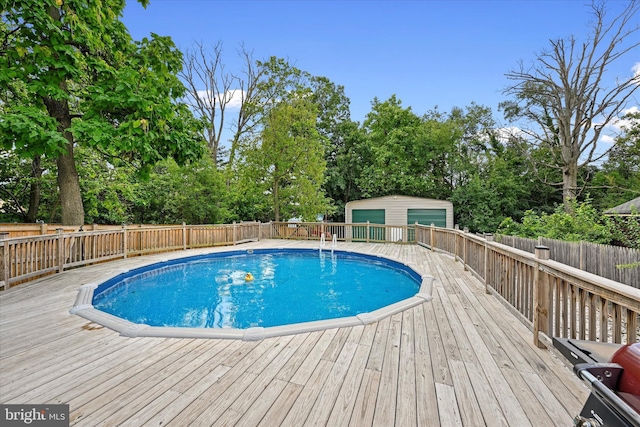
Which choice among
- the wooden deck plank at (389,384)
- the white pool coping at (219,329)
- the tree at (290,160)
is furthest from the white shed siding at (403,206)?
the wooden deck plank at (389,384)

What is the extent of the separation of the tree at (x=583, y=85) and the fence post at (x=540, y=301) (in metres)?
11.8

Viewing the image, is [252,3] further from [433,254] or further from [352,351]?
[352,351]

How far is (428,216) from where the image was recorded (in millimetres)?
13891

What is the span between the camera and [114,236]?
7.44m

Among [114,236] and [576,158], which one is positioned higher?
[576,158]

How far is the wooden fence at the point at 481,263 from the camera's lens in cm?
202

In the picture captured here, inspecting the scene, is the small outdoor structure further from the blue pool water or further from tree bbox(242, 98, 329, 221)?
the blue pool water

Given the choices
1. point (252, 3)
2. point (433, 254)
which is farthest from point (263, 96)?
point (433, 254)

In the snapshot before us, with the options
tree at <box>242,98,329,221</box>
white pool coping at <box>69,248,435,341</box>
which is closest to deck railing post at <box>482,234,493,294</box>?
white pool coping at <box>69,248,435,341</box>

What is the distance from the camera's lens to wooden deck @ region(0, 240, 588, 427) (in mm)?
1766

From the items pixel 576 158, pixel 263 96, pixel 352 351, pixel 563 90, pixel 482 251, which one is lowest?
pixel 352 351

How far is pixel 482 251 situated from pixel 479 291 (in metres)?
0.75

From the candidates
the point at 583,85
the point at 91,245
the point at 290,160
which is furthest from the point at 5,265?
the point at 583,85

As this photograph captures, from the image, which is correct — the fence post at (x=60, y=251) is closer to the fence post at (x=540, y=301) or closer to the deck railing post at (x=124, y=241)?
the deck railing post at (x=124, y=241)
